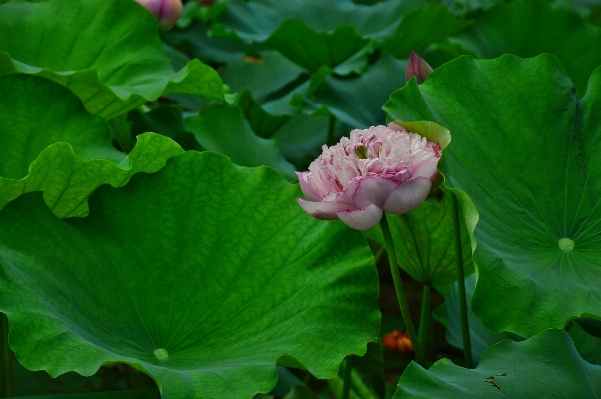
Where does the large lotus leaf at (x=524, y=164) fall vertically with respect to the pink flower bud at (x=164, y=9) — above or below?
above

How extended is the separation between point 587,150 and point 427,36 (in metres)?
0.99

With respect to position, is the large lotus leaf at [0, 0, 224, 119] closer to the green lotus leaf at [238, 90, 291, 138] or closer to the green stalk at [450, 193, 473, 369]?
the green lotus leaf at [238, 90, 291, 138]

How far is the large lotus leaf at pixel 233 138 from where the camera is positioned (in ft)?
4.67

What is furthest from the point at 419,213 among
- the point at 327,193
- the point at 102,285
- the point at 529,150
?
the point at 102,285

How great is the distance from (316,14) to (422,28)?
0.47m

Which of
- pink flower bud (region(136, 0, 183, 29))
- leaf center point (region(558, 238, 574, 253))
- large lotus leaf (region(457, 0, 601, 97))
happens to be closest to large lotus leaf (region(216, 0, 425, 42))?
large lotus leaf (region(457, 0, 601, 97))

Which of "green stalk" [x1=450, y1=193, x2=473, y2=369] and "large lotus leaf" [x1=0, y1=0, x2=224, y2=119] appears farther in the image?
"large lotus leaf" [x1=0, y1=0, x2=224, y2=119]

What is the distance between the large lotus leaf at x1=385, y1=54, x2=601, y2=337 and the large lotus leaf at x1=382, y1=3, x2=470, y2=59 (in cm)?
82

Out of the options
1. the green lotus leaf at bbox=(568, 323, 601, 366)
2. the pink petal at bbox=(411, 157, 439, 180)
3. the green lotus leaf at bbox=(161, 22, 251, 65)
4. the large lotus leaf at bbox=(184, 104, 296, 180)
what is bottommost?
the green lotus leaf at bbox=(161, 22, 251, 65)

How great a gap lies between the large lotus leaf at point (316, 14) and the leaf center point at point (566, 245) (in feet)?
3.98

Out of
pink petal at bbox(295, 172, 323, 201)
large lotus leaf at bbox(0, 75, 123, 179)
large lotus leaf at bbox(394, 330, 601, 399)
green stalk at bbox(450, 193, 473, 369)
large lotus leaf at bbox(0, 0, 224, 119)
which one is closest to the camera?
large lotus leaf at bbox(394, 330, 601, 399)

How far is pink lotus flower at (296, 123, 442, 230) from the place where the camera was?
2.74 feet

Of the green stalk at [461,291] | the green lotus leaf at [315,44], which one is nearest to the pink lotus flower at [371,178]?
the green stalk at [461,291]

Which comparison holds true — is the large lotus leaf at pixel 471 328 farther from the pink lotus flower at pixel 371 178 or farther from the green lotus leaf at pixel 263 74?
the green lotus leaf at pixel 263 74
